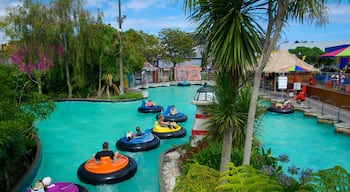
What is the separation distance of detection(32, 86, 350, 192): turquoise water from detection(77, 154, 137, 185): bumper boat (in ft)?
0.59

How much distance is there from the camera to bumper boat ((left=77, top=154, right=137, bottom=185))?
6465 millimetres

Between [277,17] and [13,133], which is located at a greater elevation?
[277,17]

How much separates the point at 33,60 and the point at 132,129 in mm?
9877

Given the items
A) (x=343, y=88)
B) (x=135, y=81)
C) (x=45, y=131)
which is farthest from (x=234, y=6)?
(x=135, y=81)

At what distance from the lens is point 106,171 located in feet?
21.7

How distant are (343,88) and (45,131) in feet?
53.5

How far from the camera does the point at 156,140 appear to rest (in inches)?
361

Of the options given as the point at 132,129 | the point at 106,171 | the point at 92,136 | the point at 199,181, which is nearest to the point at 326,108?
the point at 132,129

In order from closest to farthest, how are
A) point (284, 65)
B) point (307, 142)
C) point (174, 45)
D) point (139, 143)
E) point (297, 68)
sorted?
1. point (139, 143)
2. point (307, 142)
3. point (297, 68)
4. point (284, 65)
5. point (174, 45)

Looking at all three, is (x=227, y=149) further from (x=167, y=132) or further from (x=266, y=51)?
(x=167, y=132)

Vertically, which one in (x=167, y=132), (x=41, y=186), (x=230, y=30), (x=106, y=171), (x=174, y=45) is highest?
(x=174, y=45)

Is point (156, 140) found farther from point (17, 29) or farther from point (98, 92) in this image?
point (17, 29)

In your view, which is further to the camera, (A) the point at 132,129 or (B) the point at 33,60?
(B) the point at 33,60

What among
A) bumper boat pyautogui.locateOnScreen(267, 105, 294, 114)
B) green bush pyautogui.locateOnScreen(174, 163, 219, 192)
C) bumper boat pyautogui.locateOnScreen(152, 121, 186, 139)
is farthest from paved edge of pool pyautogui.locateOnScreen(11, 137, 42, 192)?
bumper boat pyautogui.locateOnScreen(267, 105, 294, 114)
